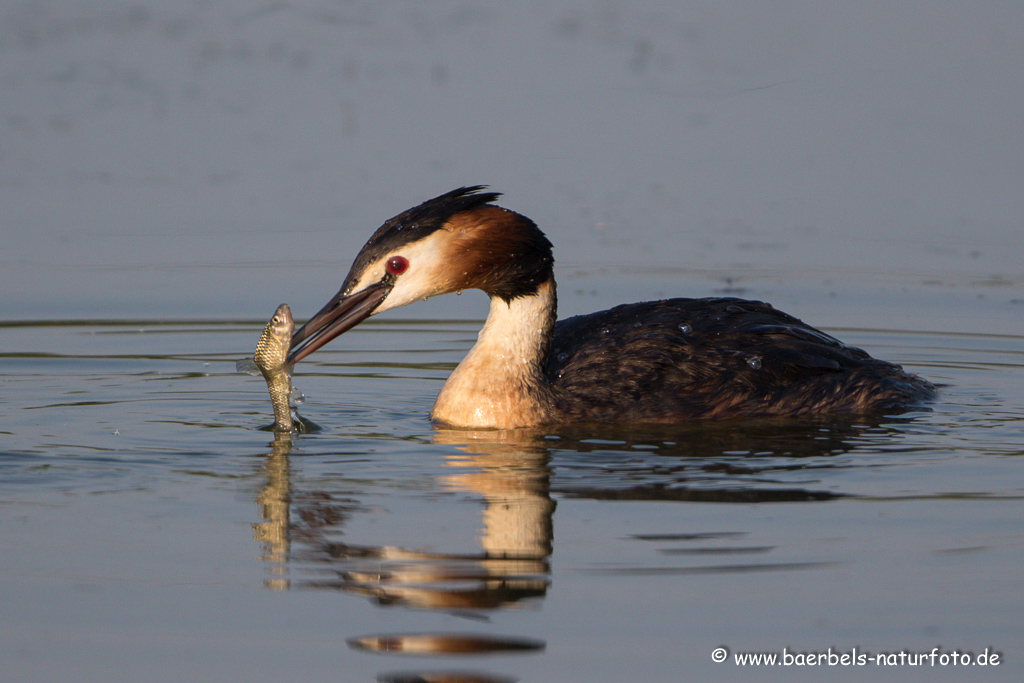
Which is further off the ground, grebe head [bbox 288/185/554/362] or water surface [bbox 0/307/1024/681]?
grebe head [bbox 288/185/554/362]

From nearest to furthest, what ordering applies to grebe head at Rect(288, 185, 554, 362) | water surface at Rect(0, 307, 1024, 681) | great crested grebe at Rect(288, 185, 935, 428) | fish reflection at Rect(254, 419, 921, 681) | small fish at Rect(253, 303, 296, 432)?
water surface at Rect(0, 307, 1024, 681) < fish reflection at Rect(254, 419, 921, 681) < small fish at Rect(253, 303, 296, 432) < grebe head at Rect(288, 185, 554, 362) < great crested grebe at Rect(288, 185, 935, 428)

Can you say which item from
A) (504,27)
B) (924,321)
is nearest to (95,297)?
(924,321)

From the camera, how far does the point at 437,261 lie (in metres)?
8.22

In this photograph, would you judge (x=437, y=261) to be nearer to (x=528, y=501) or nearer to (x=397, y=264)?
(x=397, y=264)

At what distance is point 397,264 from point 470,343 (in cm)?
319

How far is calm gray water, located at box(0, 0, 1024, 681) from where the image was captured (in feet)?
18.0

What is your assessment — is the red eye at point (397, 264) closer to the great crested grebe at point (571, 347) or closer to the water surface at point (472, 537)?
the great crested grebe at point (571, 347)

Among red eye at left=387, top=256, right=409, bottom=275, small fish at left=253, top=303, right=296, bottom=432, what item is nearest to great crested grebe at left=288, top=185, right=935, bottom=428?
red eye at left=387, top=256, right=409, bottom=275

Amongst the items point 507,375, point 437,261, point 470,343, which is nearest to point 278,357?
point 437,261

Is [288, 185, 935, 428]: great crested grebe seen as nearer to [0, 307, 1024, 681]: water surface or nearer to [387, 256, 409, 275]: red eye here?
[387, 256, 409, 275]: red eye

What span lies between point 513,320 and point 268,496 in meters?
2.20

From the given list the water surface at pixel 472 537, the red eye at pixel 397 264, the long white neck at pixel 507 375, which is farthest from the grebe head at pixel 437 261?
the water surface at pixel 472 537

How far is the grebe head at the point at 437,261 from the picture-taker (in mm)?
7996

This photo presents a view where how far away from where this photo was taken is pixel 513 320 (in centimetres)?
873
